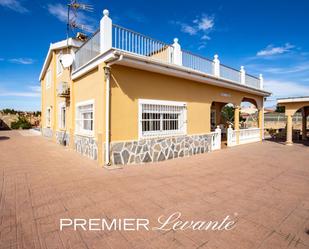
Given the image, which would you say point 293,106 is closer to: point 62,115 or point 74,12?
point 74,12

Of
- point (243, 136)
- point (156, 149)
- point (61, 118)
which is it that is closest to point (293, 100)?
point (243, 136)

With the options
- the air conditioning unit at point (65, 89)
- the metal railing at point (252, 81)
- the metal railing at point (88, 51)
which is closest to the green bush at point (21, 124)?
the air conditioning unit at point (65, 89)

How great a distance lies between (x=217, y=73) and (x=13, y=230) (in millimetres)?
11129

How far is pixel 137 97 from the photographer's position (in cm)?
793

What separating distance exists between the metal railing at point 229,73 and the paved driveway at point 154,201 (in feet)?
20.8

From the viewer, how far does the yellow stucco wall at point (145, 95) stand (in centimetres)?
743

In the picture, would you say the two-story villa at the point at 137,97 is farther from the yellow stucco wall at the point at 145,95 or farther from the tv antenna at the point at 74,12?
the tv antenna at the point at 74,12

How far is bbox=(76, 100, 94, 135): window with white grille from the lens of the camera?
8.88 m

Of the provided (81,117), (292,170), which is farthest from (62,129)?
(292,170)

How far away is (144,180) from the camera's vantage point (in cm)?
587

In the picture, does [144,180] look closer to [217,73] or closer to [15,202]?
[15,202]

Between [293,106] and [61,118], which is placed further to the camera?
[293,106]

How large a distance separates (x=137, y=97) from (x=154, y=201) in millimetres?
4497

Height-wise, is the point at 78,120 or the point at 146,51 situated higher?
the point at 146,51
